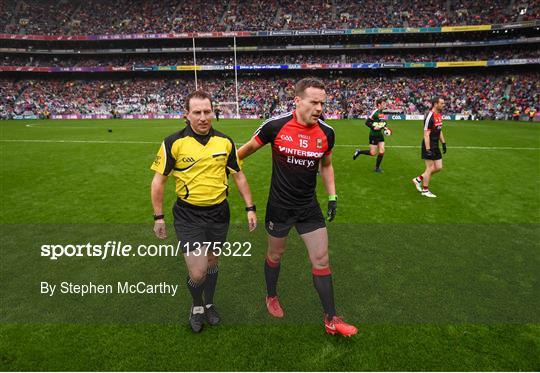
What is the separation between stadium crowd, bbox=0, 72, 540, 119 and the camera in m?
40.7

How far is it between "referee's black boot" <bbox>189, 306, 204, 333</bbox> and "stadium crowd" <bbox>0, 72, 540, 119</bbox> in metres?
38.7

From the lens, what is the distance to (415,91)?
44.9 m

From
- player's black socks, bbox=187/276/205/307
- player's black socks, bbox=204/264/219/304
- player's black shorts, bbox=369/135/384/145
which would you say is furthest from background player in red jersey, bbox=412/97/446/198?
player's black socks, bbox=187/276/205/307

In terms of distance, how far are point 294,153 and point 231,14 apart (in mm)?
57057

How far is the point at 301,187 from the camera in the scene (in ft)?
12.2

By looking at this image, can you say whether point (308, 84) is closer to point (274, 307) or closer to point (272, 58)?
point (274, 307)

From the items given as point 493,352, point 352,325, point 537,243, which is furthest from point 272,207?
point 537,243

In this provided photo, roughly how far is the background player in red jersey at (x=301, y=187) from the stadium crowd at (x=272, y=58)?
161 ft

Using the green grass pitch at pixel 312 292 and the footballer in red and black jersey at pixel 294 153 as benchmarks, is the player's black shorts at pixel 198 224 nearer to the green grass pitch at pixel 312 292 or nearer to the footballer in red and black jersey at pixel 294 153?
the footballer in red and black jersey at pixel 294 153

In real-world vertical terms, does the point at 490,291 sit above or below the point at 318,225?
below

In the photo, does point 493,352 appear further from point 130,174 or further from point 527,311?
point 130,174

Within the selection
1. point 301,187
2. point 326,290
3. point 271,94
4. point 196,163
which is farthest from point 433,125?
point 271,94

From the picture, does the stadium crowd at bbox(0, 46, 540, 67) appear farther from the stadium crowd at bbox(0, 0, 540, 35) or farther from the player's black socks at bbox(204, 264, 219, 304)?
the player's black socks at bbox(204, 264, 219, 304)

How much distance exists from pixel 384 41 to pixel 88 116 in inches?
1677
